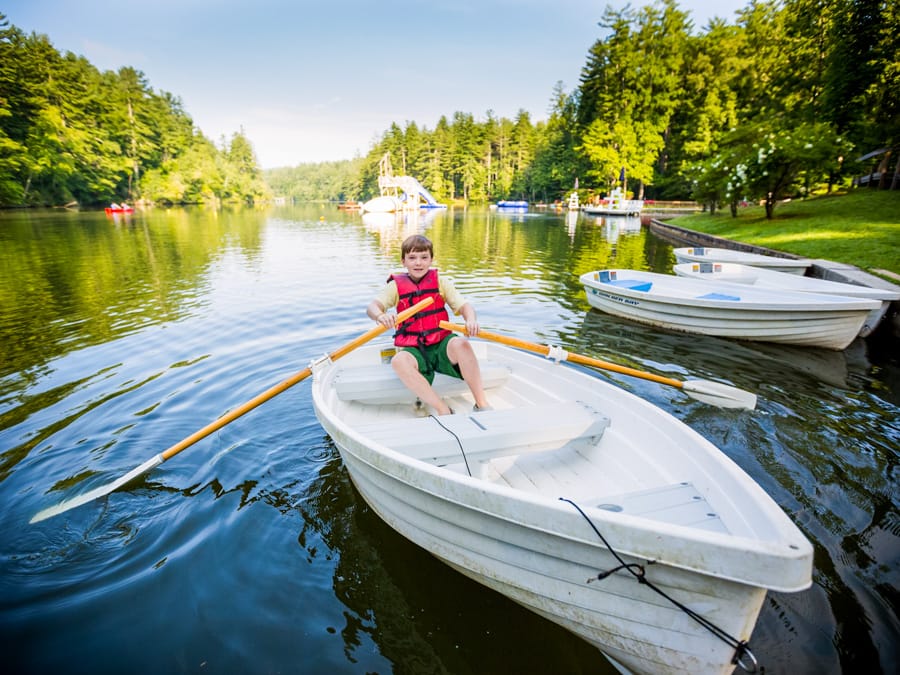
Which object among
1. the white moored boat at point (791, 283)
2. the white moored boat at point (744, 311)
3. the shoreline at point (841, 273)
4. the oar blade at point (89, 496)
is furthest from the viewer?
the shoreline at point (841, 273)

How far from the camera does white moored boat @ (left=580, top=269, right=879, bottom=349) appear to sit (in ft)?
21.6

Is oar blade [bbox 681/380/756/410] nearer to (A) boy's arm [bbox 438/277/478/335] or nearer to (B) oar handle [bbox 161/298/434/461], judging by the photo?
(A) boy's arm [bbox 438/277/478/335]

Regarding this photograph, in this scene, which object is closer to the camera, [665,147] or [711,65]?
[711,65]

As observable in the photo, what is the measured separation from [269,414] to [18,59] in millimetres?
69097

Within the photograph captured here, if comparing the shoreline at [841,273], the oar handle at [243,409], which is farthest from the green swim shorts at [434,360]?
the shoreline at [841,273]

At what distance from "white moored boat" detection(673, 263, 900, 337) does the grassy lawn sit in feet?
6.13

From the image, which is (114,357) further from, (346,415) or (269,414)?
(346,415)

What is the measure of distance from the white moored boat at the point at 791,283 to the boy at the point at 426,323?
6.51 meters

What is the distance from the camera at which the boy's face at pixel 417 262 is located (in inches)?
162

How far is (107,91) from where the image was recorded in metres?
62.5

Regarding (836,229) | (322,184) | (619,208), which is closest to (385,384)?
(836,229)

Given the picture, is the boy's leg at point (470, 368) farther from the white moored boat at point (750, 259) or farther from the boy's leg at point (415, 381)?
the white moored boat at point (750, 259)

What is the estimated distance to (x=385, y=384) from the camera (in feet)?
13.8

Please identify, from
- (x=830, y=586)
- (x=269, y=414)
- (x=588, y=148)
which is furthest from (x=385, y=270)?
(x=588, y=148)
